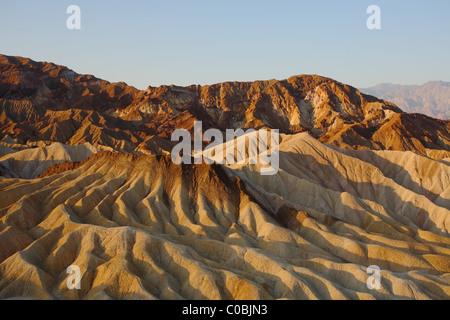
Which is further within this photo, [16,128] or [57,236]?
[16,128]

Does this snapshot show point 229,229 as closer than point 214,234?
No

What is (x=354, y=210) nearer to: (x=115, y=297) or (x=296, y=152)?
(x=296, y=152)

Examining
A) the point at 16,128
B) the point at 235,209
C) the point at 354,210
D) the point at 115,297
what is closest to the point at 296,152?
the point at 354,210

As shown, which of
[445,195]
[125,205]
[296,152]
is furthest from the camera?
[296,152]

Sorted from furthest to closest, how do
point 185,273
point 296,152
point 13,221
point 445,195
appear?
point 296,152, point 445,195, point 13,221, point 185,273

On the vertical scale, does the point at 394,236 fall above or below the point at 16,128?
below
